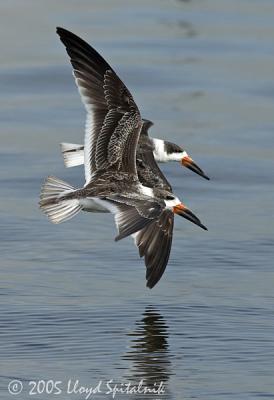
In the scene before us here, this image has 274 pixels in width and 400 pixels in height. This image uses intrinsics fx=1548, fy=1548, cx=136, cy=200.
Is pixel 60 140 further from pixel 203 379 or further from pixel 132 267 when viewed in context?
pixel 203 379

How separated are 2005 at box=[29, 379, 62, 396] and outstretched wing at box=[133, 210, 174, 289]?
4.19ft

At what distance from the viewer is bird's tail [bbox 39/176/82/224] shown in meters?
10.6

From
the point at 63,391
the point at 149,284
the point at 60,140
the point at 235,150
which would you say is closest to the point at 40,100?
the point at 60,140

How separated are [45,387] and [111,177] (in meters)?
2.69

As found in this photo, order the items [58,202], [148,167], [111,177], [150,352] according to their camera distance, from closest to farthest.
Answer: [150,352]
[58,202]
[111,177]
[148,167]

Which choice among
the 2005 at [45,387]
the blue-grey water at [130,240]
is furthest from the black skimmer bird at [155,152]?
the 2005 at [45,387]

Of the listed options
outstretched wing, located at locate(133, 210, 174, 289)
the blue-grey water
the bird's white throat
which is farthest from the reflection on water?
the bird's white throat

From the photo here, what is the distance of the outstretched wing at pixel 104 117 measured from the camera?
11172 millimetres

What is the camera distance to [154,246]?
9.99 metres

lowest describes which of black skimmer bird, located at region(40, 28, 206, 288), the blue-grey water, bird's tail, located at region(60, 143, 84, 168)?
the blue-grey water

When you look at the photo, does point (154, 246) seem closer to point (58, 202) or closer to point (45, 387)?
point (58, 202)

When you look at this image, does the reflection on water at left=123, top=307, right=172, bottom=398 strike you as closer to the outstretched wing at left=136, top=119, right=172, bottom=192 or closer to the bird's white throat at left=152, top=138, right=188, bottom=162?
the outstretched wing at left=136, top=119, right=172, bottom=192

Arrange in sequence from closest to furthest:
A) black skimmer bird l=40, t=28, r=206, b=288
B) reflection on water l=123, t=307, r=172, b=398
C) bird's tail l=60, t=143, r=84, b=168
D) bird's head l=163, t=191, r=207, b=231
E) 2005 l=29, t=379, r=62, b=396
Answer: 2005 l=29, t=379, r=62, b=396
reflection on water l=123, t=307, r=172, b=398
black skimmer bird l=40, t=28, r=206, b=288
bird's head l=163, t=191, r=207, b=231
bird's tail l=60, t=143, r=84, b=168

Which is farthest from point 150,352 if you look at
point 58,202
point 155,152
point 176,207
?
point 155,152
